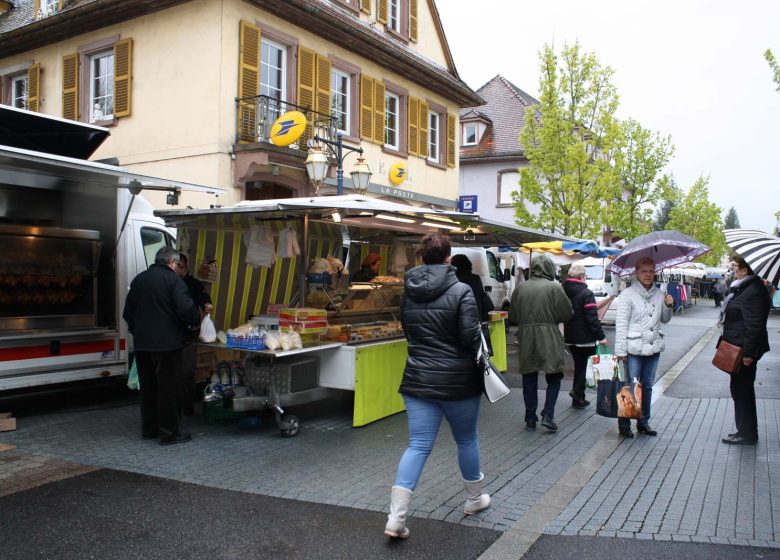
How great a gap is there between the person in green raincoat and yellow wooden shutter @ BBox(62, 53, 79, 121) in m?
13.2

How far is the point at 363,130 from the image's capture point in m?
17.6

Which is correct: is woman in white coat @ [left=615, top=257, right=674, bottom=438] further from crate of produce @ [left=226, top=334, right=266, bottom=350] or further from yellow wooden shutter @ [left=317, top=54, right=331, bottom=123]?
yellow wooden shutter @ [left=317, top=54, right=331, bottom=123]

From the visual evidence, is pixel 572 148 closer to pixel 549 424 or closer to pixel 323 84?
pixel 323 84

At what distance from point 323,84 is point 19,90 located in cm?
854

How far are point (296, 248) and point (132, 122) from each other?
9.30 m

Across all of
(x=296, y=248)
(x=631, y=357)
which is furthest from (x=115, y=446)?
(x=631, y=357)

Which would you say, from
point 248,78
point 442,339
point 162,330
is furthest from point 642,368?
point 248,78

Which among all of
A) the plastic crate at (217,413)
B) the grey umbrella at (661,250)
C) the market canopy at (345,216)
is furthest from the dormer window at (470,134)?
the plastic crate at (217,413)

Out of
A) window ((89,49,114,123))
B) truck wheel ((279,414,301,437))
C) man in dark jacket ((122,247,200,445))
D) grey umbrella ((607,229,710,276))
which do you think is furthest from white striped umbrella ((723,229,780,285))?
window ((89,49,114,123))

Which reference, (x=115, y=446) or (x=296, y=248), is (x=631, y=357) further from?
(x=115, y=446)

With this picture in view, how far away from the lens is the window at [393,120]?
19.1m

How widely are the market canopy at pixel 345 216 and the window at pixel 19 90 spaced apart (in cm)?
1260

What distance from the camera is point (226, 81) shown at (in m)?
14.0

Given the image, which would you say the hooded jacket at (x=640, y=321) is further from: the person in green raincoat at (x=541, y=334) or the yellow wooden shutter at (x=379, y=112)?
the yellow wooden shutter at (x=379, y=112)
